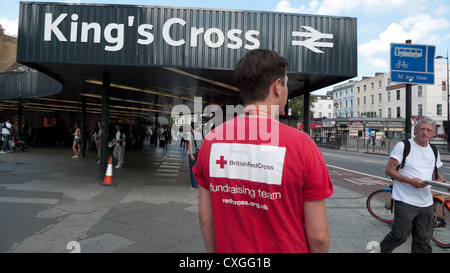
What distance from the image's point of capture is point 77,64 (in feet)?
24.7

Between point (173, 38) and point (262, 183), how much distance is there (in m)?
7.04

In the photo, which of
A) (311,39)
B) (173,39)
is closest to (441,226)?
(311,39)

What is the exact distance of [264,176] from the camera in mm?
1362

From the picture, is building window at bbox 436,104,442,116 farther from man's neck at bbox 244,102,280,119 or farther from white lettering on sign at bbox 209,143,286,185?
white lettering on sign at bbox 209,143,286,185

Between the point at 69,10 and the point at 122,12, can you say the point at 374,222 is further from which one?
the point at 69,10

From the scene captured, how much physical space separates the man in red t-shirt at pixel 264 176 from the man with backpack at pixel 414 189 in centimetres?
265

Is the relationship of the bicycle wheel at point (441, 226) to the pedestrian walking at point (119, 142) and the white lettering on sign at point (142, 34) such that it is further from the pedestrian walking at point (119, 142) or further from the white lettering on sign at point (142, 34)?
the pedestrian walking at point (119, 142)

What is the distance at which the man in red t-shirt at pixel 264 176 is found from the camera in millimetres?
1337

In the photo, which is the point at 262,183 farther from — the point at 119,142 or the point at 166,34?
the point at 119,142

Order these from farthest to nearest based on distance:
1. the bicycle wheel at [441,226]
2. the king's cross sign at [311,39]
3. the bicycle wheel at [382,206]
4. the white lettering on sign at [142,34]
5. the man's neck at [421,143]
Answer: the king's cross sign at [311,39] < the white lettering on sign at [142,34] < the bicycle wheel at [382,206] < the bicycle wheel at [441,226] < the man's neck at [421,143]

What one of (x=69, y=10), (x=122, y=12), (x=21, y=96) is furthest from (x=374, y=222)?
(x=21, y=96)

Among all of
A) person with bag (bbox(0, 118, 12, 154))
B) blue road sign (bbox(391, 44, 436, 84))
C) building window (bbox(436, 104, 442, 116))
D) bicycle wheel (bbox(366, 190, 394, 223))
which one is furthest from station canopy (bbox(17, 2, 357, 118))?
building window (bbox(436, 104, 442, 116))

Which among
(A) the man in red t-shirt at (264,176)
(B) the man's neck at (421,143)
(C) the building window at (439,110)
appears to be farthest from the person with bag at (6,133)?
(C) the building window at (439,110)

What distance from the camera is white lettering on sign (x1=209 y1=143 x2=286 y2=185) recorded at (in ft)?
4.42
